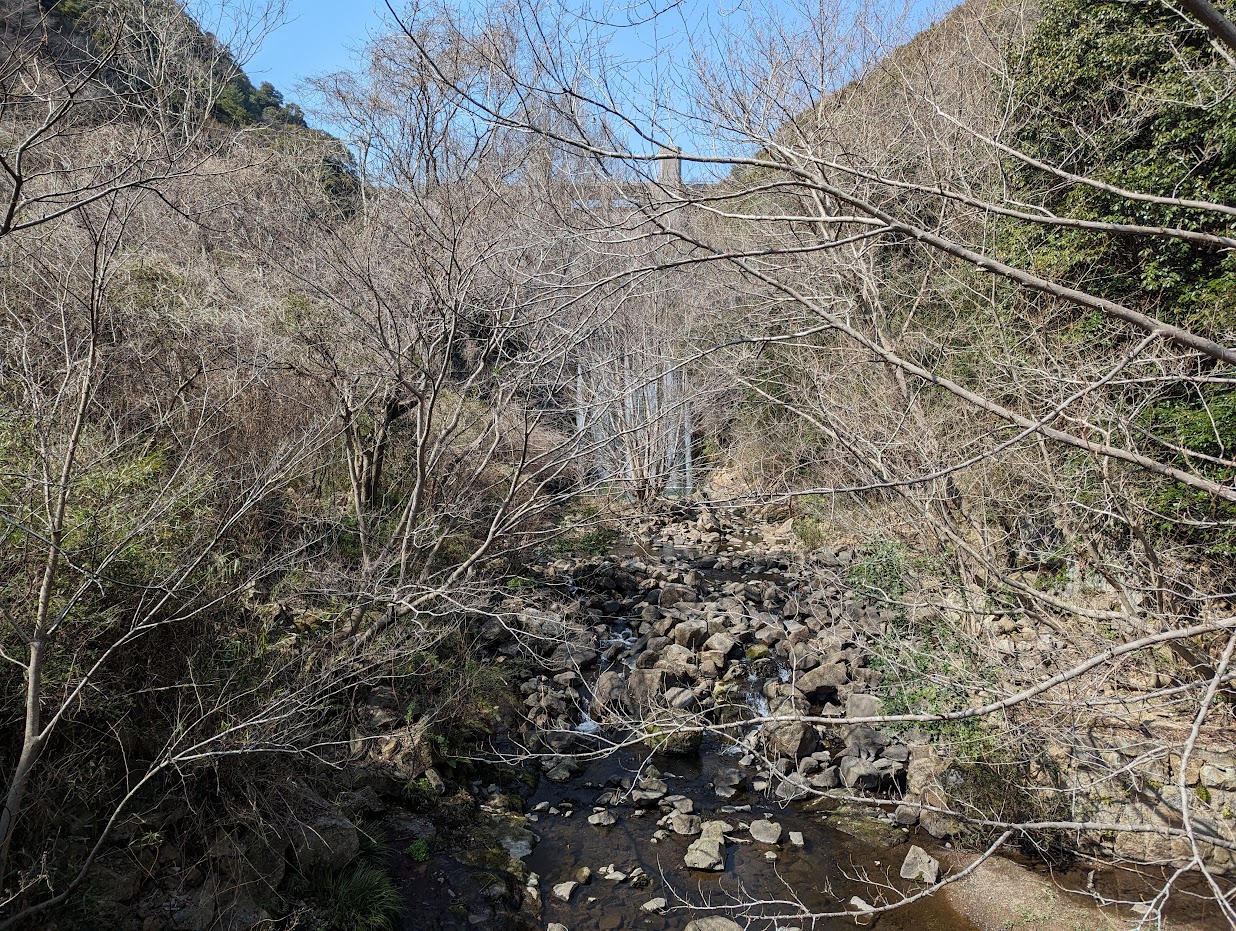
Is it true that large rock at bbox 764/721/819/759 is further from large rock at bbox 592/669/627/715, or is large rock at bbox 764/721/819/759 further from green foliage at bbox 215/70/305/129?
green foliage at bbox 215/70/305/129

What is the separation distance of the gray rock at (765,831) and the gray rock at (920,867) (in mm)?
819

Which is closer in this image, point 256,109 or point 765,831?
point 765,831

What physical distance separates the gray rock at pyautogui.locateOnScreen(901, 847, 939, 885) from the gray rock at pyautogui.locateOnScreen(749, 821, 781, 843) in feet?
2.69

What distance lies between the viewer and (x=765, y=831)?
17.4 feet

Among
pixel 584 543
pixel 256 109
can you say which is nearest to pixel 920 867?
pixel 584 543

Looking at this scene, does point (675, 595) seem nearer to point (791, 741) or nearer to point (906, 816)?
point (791, 741)

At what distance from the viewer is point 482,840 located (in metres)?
5.07

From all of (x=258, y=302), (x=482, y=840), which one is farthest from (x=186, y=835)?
(x=258, y=302)

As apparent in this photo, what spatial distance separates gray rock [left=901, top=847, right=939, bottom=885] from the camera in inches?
187

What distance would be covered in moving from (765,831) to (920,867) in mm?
1007

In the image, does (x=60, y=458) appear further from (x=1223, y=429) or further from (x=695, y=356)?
(x=1223, y=429)

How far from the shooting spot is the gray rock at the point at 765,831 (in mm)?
5238

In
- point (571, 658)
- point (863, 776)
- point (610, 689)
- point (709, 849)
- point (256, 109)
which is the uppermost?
point (256, 109)

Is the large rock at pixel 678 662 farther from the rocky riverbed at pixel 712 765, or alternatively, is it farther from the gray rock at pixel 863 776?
the gray rock at pixel 863 776
